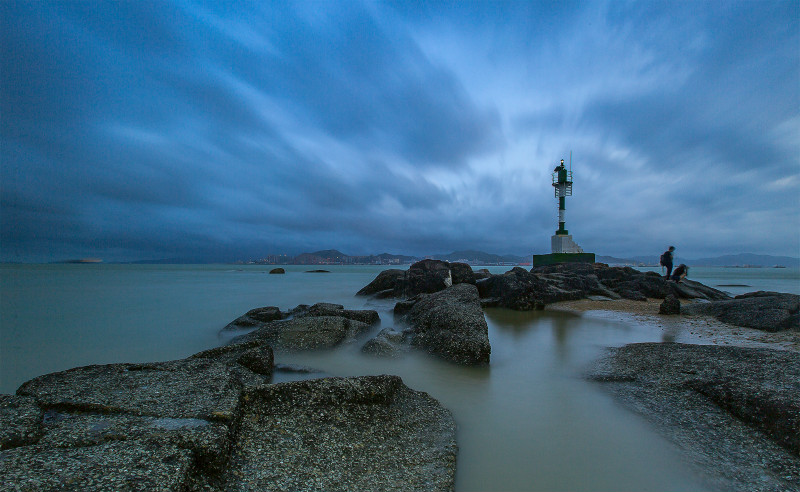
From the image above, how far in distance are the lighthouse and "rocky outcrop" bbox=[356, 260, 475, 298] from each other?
797 inches

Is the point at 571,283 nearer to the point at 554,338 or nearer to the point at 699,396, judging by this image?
the point at 554,338

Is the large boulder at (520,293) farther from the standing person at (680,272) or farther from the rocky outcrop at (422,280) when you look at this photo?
the standing person at (680,272)

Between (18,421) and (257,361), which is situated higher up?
(18,421)

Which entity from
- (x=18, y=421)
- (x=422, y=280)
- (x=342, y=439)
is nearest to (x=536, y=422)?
(x=342, y=439)

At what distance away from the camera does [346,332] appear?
6738 mm

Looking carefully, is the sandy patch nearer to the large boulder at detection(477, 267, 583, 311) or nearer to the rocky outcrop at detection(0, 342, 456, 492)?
the large boulder at detection(477, 267, 583, 311)

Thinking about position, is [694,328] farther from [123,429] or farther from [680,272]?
[680,272]

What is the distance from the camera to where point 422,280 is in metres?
14.1

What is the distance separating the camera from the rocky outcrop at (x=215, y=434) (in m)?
1.87

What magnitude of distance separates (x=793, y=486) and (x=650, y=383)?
6.22ft

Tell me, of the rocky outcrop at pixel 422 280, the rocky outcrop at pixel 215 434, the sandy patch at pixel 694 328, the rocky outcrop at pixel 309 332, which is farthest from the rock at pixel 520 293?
the rocky outcrop at pixel 215 434

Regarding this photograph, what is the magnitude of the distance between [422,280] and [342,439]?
11560 mm

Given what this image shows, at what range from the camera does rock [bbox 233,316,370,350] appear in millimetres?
6016

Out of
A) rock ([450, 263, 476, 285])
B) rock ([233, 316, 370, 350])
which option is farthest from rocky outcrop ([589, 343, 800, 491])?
rock ([450, 263, 476, 285])
